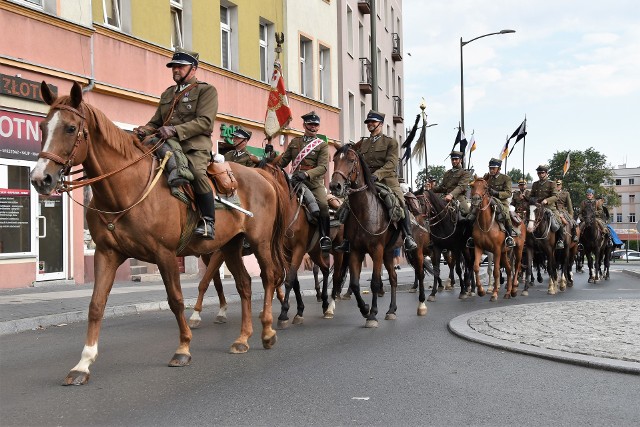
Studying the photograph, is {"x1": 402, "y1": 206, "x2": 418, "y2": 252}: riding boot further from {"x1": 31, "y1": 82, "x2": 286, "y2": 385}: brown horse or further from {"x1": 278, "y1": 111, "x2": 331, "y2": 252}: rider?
{"x1": 31, "y1": 82, "x2": 286, "y2": 385}: brown horse

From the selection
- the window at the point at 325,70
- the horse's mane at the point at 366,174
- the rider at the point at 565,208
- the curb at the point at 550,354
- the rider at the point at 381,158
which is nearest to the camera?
the curb at the point at 550,354

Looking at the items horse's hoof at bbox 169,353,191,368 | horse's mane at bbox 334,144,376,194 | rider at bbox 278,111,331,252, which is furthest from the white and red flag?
horse's hoof at bbox 169,353,191,368

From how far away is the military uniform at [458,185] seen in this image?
17.2 m

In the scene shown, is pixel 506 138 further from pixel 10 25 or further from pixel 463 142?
pixel 10 25

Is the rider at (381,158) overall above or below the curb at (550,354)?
above

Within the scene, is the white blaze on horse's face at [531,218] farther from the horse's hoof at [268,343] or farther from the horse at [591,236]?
the horse's hoof at [268,343]

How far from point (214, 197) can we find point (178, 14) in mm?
15775

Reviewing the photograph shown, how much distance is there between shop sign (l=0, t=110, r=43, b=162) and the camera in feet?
54.6

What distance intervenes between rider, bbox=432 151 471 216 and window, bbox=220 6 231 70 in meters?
10.1

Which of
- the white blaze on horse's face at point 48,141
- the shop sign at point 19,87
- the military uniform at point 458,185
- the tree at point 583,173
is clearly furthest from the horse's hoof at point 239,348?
the tree at point 583,173

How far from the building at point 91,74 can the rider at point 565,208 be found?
32.2ft

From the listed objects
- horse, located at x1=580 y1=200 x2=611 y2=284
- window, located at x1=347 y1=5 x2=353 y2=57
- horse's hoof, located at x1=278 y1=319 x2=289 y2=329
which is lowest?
horse's hoof, located at x1=278 y1=319 x2=289 y2=329

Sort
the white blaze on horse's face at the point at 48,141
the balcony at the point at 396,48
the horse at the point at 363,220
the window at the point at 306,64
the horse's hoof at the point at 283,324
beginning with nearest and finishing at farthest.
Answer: the white blaze on horse's face at the point at 48,141 < the horse's hoof at the point at 283,324 < the horse at the point at 363,220 < the window at the point at 306,64 < the balcony at the point at 396,48

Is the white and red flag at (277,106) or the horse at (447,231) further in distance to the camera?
the white and red flag at (277,106)
